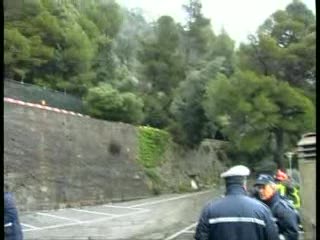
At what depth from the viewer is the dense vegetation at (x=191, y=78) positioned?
69.2ft

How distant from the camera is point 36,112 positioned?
59.9 feet

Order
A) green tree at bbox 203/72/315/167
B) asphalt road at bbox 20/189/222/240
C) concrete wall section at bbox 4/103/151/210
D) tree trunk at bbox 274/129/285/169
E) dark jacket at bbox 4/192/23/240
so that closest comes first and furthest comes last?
dark jacket at bbox 4/192/23/240 < asphalt road at bbox 20/189/222/240 < concrete wall section at bbox 4/103/151/210 < green tree at bbox 203/72/315/167 < tree trunk at bbox 274/129/285/169

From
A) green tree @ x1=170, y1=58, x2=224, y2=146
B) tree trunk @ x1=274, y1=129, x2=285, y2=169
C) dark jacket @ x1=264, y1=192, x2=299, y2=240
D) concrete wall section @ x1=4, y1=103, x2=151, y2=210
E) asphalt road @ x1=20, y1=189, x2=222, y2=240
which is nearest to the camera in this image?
dark jacket @ x1=264, y1=192, x2=299, y2=240

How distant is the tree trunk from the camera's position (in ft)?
74.6

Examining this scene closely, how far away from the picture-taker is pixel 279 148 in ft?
74.6

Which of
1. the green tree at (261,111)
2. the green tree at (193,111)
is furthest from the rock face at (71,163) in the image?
the green tree at (261,111)

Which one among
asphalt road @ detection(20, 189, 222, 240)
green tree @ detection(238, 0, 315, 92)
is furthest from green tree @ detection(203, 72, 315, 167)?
asphalt road @ detection(20, 189, 222, 240)

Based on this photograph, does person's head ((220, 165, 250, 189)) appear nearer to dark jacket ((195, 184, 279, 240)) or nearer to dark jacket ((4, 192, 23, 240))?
dark jacket ((195, 184, 279, 240))

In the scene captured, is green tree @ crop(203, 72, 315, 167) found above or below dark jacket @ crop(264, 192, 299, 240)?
above

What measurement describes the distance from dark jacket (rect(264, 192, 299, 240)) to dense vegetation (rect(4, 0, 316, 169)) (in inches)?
513

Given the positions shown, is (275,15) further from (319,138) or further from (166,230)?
(319,138)

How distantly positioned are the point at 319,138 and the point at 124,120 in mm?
22297

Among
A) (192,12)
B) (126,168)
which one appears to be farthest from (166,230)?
(192,12)

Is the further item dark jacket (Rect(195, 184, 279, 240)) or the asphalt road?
the asphalt road
